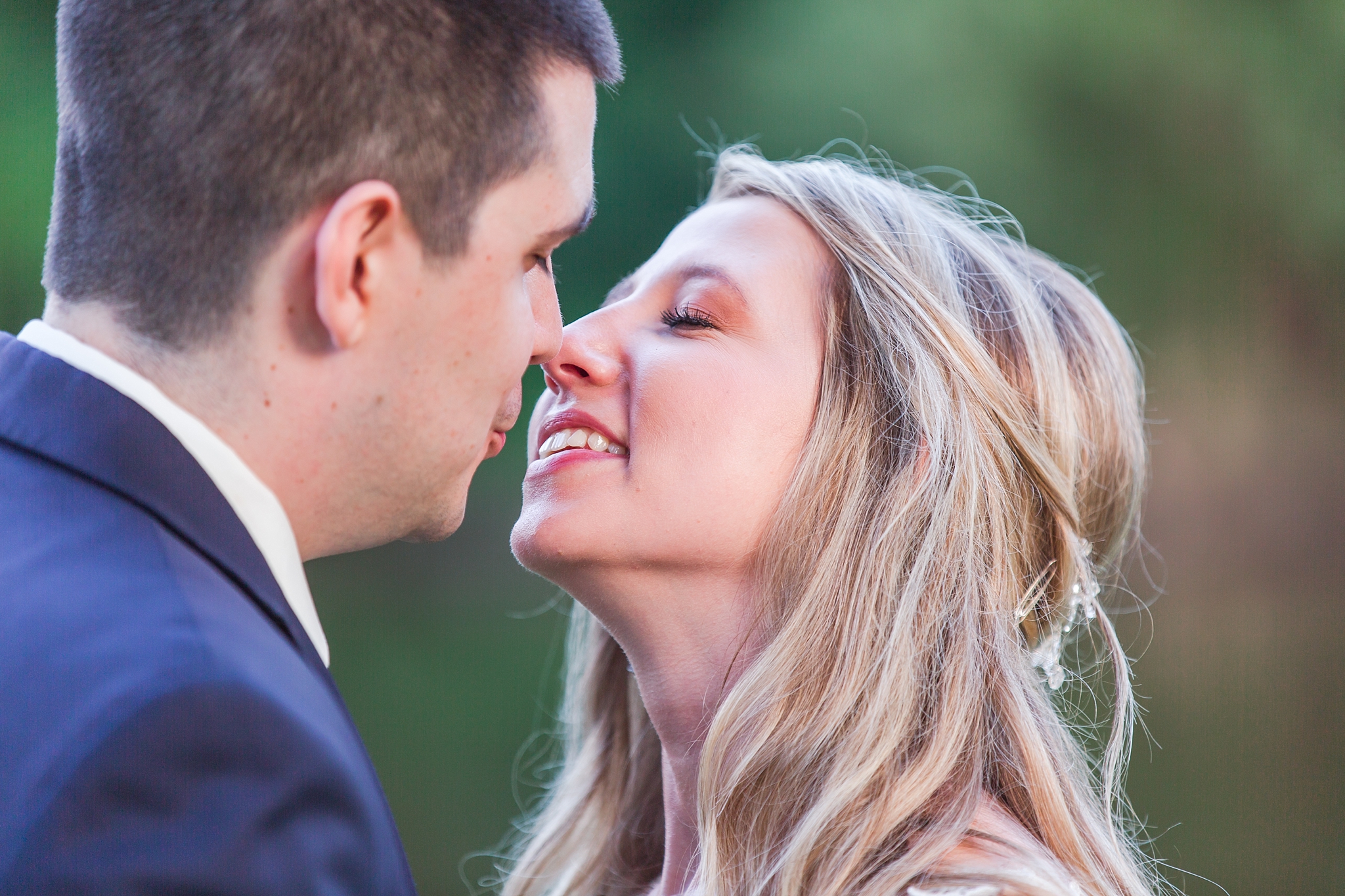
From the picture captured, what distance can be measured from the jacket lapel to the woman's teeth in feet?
2.93

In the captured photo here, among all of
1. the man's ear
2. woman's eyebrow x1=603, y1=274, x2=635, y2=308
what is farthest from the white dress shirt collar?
woman's eyebrow x1=603, y1=274, x2=635, y2=308

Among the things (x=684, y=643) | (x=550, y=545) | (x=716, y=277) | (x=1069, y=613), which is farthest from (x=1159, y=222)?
(x=550, y=545)

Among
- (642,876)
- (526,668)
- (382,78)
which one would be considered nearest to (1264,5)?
(526,668)

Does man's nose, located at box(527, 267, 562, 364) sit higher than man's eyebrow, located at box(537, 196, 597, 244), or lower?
lower

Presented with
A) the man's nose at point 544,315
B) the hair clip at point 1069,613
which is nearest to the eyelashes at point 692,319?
the man's nose at point 544,315

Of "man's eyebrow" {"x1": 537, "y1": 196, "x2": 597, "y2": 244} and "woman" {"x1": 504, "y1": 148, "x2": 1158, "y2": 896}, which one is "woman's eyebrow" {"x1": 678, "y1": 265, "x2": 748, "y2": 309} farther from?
"man's eyebrow" {"x1": 537, "y1": 196, "x2": 597, "y2": 244}

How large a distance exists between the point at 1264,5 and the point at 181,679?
7.90 meters

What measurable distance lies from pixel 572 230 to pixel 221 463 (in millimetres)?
540

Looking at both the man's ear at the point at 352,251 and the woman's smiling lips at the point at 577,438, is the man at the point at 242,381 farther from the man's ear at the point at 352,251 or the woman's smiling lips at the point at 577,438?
the woman's smiling lips at the point at 577,438

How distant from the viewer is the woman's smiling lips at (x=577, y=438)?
2.06 meters

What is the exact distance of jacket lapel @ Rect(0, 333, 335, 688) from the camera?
1170 mm

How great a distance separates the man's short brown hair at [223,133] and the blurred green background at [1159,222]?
592 cm

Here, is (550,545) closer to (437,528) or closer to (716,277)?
(437,528)

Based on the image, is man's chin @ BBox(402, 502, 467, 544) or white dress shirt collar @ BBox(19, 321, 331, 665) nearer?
white dress shirt collar @ BBox(19, 321, 331, 665)
